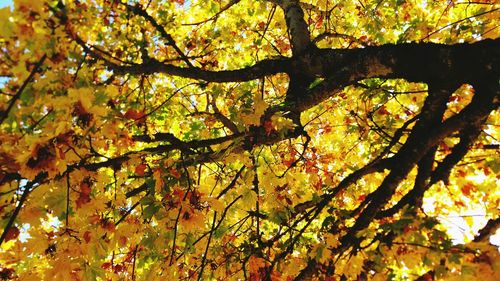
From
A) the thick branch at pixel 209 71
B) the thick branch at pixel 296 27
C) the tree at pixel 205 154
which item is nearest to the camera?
the tree at pixel 205 154

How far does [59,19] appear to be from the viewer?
173 centimetres

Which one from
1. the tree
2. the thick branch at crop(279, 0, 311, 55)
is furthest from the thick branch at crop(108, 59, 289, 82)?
the thick branch at crop(279, 0, 311, 55)

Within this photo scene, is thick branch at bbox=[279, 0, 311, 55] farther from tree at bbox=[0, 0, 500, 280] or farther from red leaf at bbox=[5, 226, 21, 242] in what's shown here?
red leaf at bbox=[5, 226, 21, 242]

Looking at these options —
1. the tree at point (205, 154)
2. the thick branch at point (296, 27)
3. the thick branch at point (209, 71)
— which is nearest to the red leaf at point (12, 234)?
the tree at point (205, 154)

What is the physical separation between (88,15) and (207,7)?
4.91 metres

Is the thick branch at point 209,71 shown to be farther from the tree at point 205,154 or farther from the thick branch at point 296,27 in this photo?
the thick branch at point 296,27

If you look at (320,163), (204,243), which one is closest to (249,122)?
(204,243)

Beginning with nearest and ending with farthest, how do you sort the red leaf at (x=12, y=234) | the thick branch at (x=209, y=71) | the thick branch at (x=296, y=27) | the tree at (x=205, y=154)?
the tree at (x=205, y=154), the red leaf at (x=12, y=234), the thick branch at (x=209, y=71), the thick branch at (x=296, y=27)

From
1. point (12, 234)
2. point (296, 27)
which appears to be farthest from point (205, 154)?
point (296, 27)

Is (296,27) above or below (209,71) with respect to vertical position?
above

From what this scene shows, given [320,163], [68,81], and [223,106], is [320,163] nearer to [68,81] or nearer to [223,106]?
[223,106]

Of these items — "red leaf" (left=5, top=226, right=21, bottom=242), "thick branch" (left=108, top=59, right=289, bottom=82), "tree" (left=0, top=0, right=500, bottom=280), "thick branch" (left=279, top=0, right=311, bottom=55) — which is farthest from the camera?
"thick branch" (left=279, top=0, right=311, bottom=55)

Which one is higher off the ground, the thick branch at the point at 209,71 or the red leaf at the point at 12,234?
the thick branch at the point at 209,71

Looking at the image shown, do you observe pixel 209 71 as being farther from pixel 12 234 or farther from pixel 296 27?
pixel 12 234
